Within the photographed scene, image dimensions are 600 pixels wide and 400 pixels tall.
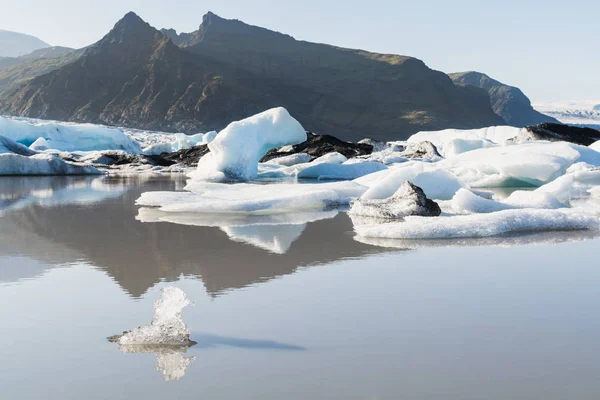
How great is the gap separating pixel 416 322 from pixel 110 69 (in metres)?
89.9

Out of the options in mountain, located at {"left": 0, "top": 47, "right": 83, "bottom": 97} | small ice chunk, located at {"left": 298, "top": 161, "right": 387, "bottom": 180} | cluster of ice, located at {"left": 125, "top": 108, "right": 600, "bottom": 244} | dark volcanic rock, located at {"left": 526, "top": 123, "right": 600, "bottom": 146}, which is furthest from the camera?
mountain, located at {"left": 0, "top": 47, "right": 83, "bottom": 97}

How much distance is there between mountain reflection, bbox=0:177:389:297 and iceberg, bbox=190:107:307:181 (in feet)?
16.9

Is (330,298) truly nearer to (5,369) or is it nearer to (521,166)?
(5,369)

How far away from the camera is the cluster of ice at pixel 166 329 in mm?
2188

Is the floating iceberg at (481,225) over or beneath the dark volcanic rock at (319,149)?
beneath

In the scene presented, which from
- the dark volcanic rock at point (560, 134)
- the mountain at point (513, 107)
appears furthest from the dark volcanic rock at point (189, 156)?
the mountain at point (513, 107)

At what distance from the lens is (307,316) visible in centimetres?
252

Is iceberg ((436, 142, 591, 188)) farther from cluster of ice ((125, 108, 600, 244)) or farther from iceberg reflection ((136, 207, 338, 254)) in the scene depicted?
iceberg reflection ((136, 207, 338, 254))

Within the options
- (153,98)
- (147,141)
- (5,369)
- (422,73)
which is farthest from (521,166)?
(422,73)

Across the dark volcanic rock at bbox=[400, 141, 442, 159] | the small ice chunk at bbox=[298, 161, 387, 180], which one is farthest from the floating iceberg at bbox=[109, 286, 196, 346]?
the dark volcanic rock at bbox=[400, 141, 442, 159]

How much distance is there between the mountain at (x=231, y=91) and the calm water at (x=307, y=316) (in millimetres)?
72197

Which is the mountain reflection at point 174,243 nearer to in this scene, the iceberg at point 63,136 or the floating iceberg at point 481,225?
the floating iceberg at point 481,225

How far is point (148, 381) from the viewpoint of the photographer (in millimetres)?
1883

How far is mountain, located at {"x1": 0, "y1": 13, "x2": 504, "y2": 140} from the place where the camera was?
261ft
